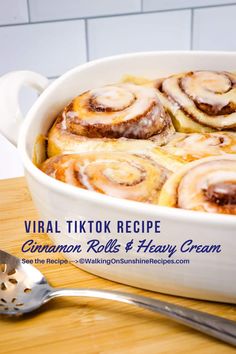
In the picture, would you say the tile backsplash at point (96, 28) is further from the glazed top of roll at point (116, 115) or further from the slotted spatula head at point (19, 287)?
the slotted spatula head at point (19, 287)

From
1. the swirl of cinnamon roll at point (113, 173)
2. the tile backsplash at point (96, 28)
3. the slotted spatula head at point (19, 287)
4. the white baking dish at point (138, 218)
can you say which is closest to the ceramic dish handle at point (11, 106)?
the white baking dish at point (138, 218)

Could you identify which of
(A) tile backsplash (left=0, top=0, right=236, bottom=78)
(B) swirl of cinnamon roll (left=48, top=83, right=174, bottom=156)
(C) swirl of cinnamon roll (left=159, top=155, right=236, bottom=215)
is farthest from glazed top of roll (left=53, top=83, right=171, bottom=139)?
(A) tile backsplash (left=0, top=0, right=236, bottom=78)

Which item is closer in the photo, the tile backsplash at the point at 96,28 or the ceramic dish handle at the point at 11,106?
the ceramic dish handle at the point at 11,106

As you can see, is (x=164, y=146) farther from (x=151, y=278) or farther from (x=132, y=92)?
(x=151, y=278)

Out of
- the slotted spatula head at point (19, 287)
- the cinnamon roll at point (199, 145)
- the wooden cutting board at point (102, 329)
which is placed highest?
the cinnamon roll at point (199, 145)

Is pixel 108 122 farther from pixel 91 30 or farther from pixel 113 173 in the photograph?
pixel 91 30

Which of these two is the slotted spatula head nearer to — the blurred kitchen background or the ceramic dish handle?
the ceramic dish handle
